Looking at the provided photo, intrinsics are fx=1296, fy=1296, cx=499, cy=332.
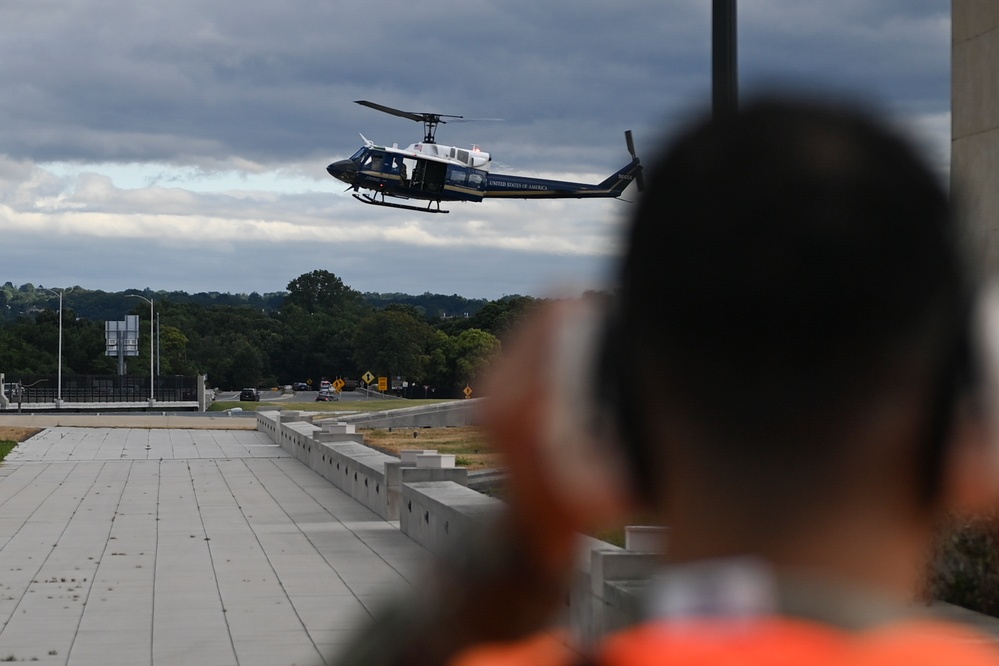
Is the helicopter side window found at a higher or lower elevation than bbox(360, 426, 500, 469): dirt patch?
higher

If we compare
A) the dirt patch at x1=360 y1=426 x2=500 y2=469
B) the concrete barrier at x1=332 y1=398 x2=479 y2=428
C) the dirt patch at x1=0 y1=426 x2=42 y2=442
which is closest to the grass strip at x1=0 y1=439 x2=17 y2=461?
the dirt patch at x1=0 y1=426 x2=42 y2=442

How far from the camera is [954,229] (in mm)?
953

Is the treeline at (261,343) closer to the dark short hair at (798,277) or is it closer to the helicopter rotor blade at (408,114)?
the helicopter rotor blade at (408,114)

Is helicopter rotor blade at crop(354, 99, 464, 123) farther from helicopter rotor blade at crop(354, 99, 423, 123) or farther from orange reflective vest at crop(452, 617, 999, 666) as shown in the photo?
orange reflective vest at crop(452, 617, 999, 666)

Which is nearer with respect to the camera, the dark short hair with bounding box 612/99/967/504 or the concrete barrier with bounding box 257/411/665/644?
the dark short hair with bounding box 612/99/967/504

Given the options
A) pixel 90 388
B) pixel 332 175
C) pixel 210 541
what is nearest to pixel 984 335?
pixel 210 541

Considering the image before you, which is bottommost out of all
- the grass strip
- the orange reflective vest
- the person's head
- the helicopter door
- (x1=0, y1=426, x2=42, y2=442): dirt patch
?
(x1=0, y1=426, x2=42, y2=442): dirt patch

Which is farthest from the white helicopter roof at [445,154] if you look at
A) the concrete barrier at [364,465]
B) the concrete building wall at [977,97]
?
the concrete building wall at [977,97]

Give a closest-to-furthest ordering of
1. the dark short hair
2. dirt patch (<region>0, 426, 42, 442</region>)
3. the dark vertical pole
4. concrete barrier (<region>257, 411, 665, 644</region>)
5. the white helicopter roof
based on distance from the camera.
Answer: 1. the dark short hair
2. concrete barrier (<region>257, 411, 665, 644</region>)
3. the dark vertical pole
4. dirt patch (<region>0, 426, 42, 442</region>)
5. the white helicopter roof

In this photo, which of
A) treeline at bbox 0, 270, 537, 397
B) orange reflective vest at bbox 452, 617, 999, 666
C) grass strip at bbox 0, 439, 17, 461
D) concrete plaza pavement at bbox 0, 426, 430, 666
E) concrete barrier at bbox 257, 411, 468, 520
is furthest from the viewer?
treeline at bbox 0, 270, 537, 397

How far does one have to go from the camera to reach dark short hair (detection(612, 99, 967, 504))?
3.02 feet

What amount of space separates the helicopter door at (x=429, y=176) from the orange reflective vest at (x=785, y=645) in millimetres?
50977

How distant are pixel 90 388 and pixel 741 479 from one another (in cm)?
9563

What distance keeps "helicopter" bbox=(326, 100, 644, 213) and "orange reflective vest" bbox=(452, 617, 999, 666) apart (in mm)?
46528
